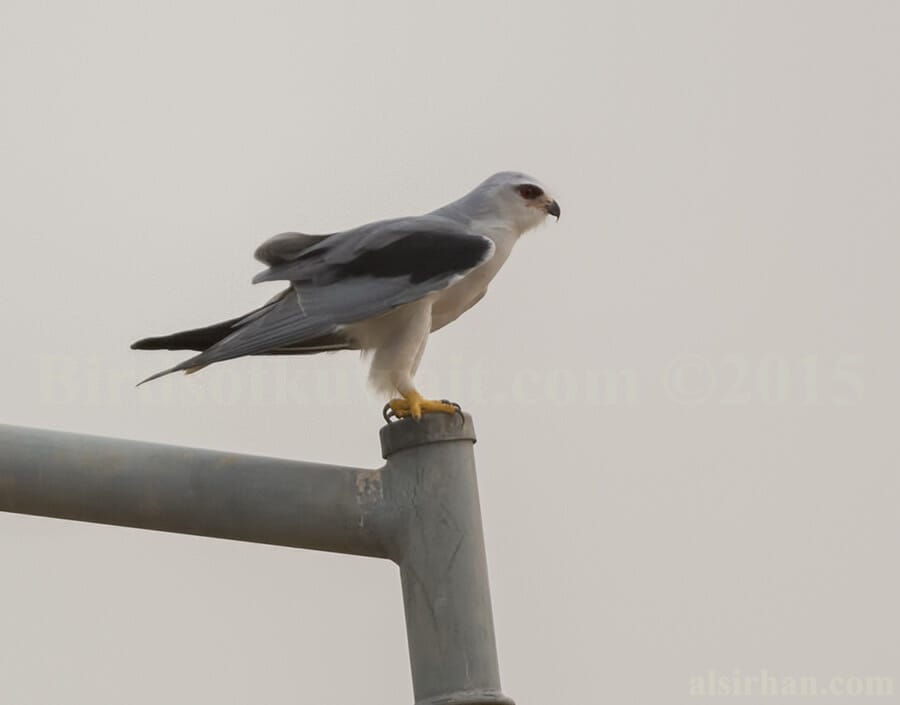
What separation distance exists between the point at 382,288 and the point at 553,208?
1301 mm

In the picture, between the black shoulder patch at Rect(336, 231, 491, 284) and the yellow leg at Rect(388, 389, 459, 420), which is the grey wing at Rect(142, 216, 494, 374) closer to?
the black shoulder patch at Rect(336, 231, 491, 284)

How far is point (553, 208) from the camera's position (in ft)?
18.6

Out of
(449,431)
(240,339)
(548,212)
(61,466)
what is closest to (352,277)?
(240,339)

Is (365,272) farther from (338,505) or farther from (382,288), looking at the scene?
(338,505)

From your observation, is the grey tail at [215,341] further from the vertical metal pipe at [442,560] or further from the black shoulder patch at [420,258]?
the vertical metal pipe at [442,560]

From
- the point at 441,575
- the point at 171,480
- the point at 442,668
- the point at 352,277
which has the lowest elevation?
the point at 442,668

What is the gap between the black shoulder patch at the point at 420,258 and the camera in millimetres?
4625

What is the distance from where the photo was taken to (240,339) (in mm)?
4020

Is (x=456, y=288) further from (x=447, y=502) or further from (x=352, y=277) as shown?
(x=447, y=502)

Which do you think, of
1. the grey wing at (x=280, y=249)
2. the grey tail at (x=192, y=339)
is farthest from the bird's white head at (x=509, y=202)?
the grey tail at (x=192, y=339)

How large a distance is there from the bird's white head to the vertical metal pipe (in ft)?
7.91

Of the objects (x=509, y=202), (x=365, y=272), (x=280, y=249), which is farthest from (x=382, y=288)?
(x=509, y=202)

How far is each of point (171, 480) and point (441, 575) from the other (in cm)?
57

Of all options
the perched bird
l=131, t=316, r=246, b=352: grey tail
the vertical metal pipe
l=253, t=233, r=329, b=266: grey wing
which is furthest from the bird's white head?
the vertical metal pipe
